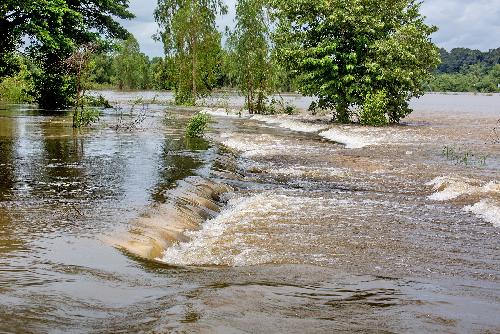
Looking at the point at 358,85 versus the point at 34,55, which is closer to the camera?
the point at 358,85

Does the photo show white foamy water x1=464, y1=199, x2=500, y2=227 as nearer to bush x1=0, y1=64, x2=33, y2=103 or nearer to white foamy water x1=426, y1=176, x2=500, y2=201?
white foamy water x1=426, y1=176, x2=500, y2=201

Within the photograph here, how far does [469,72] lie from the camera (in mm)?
158875

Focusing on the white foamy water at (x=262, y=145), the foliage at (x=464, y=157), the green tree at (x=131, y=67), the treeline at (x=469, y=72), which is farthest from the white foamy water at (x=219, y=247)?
the treeline at (x=469, y=72)

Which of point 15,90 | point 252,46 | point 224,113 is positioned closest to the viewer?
point 252,46

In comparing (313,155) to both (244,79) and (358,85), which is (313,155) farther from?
(244,79)

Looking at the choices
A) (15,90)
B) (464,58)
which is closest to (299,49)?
(15,90)

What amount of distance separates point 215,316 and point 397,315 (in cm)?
173

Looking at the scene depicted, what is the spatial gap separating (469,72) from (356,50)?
5666 inches

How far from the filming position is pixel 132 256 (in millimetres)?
6957

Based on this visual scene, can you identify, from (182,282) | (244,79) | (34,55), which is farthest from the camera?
(244,79)

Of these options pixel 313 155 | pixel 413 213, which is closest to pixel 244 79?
pixel 313 155

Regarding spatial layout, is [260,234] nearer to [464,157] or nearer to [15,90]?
[464,157]

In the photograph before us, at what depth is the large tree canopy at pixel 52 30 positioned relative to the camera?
28391 millimetres

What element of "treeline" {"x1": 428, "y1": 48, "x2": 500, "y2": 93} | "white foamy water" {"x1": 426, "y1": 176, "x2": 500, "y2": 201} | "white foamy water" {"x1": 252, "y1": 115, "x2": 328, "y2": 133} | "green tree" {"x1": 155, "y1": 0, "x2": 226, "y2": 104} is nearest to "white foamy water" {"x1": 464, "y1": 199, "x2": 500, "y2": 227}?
"white foamy water" {"x1": 426, "y1": 176, "x2": 500, "y2": 201}
